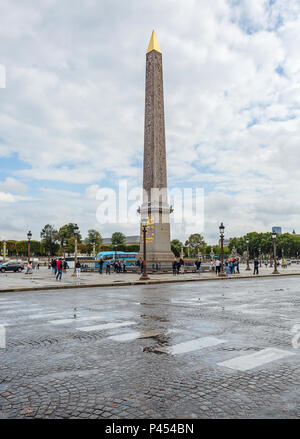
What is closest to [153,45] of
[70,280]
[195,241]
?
[70,280]

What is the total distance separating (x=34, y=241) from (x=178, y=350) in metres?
136

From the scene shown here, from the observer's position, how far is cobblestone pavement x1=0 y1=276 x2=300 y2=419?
374 centimetres

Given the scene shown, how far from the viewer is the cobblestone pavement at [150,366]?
3.74 m

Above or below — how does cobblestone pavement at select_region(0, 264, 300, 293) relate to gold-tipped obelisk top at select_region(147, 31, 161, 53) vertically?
below

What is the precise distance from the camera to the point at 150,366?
16.9 feet

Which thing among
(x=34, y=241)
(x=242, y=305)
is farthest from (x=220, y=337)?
(x=34, y=241)

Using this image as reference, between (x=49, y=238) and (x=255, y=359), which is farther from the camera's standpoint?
(x=49, y=238)

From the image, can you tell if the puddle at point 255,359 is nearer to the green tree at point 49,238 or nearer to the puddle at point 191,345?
the puddle at point 191,345

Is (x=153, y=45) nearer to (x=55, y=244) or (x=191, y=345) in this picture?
(x=191, y=345)

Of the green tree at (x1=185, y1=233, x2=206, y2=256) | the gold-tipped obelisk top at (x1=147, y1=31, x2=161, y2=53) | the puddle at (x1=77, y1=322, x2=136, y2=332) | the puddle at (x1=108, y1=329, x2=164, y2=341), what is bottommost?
the puddle at (x1=77, y1=322, x2=136, y2=332)

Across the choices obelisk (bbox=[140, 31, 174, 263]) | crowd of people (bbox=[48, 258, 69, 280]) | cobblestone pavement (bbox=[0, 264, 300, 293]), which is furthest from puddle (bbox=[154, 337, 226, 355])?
obelisk (bbox=[140, 31, 174, 263])

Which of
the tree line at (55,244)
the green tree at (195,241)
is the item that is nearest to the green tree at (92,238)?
the tree line at (55,244)

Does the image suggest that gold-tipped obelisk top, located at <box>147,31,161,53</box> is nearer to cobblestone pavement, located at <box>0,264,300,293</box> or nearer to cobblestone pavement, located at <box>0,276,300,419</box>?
cobblestone pavement, located at <box>0,264,300,293</box>

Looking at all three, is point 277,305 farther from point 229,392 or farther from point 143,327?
point 229,392
